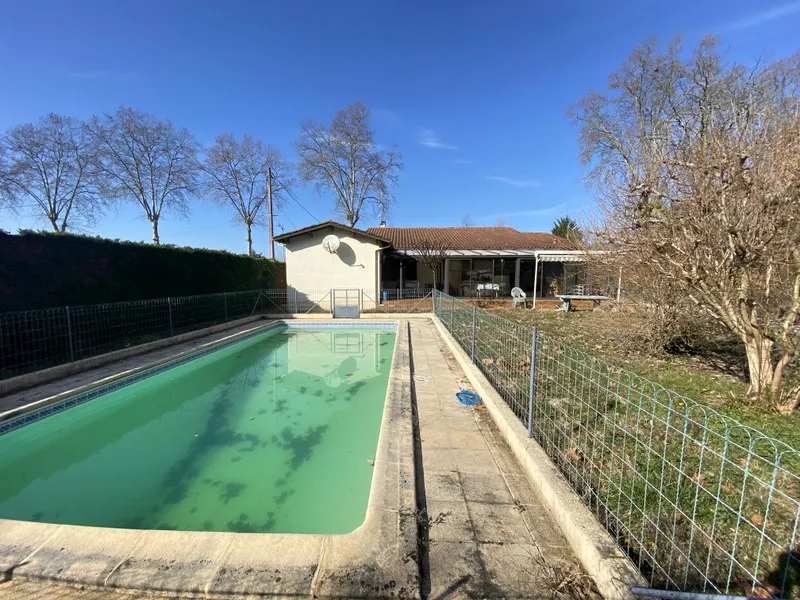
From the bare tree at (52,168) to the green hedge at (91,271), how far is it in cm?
2072

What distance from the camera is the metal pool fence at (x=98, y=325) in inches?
270

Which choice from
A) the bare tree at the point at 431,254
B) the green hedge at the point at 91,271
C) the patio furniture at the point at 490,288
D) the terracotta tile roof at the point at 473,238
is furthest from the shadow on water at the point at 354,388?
the terracotta tile roof at the point at 473,238

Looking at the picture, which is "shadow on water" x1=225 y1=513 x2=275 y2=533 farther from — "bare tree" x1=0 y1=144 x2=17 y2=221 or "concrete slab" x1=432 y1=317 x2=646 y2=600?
"bare tree" x1=0 y1=144 x2=17 y2=221

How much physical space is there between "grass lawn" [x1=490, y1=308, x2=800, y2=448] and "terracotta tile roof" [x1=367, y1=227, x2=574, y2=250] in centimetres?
963

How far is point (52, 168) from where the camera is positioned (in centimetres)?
2580

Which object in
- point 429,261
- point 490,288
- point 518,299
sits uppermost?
point 429,261

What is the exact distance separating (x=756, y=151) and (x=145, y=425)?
962 centimetres

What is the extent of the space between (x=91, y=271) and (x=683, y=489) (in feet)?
41.5

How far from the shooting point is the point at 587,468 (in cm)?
344

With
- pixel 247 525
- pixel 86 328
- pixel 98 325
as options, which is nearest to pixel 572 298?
pixel 247 525

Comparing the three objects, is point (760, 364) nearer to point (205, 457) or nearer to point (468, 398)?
point (468, 398)

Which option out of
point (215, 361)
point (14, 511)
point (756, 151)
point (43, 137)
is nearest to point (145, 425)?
point (14, 511)

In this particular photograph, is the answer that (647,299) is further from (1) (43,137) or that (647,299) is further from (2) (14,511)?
(1) (43,137)

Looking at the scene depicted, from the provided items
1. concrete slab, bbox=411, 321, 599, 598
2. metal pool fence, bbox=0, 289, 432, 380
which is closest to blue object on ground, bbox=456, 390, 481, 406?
concrete slab, bbox=411, 321, 599, 598
